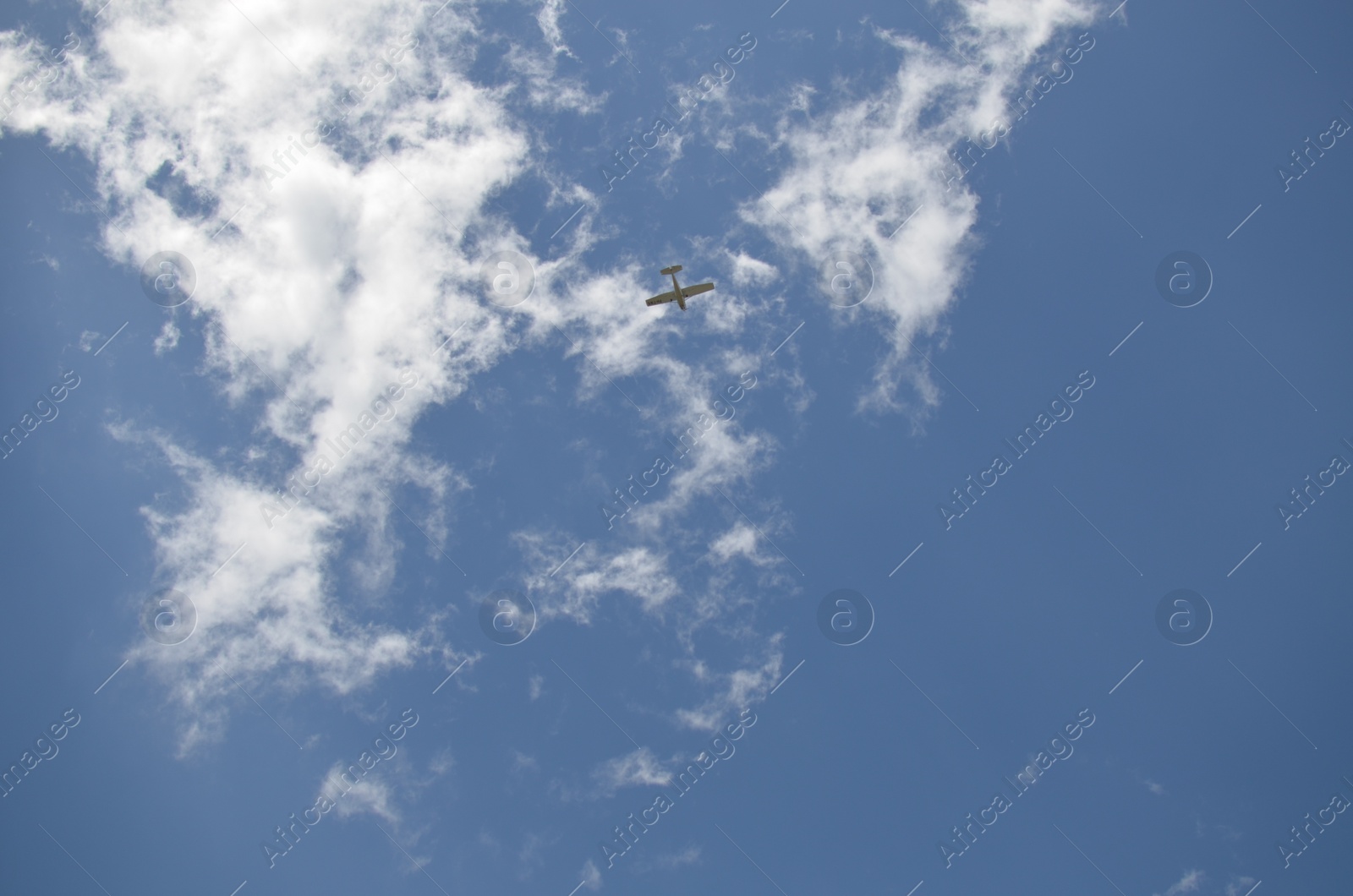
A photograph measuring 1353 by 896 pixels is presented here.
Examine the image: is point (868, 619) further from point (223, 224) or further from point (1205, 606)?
point (223, 224)

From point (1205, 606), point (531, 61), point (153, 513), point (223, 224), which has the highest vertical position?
point (223, 224)

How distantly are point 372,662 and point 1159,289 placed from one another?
90164 millimetres

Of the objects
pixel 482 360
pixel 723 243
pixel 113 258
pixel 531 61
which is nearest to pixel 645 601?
pixel 482 360

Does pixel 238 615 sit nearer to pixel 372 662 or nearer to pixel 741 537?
pixel 372 662

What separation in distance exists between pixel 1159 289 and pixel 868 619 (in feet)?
148

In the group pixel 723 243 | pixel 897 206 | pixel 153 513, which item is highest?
pixel 153 513

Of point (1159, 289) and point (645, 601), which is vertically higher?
point (645, 601)

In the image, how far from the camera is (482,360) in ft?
375

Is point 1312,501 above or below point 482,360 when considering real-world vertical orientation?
below

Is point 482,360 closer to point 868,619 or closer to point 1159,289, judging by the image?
point 868,619

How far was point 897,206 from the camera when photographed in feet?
369

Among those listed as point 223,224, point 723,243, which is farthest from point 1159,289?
Result: point 223,224

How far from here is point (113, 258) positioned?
112 meters

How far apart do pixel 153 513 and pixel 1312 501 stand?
121 metres
